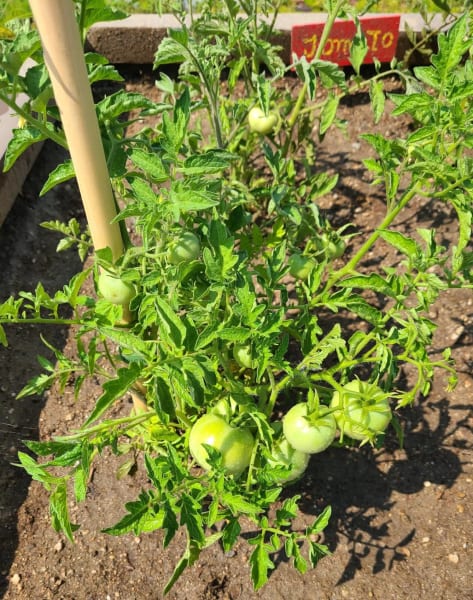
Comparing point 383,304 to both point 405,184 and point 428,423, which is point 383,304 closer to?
point 428,423

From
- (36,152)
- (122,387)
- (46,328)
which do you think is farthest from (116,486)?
(36,152)

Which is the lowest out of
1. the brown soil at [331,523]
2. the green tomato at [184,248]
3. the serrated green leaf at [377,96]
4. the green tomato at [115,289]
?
the brown soil at [331,523]

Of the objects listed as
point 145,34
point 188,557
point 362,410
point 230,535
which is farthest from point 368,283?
point 145,34

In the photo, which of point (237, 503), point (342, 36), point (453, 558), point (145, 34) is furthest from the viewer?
point (145, 34)

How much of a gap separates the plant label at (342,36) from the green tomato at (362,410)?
4.44 ft

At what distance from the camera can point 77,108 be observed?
3.24ft

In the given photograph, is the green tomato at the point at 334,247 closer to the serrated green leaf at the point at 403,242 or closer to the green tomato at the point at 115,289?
the serrated green leaf at the point at 403,242

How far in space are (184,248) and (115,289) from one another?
7.6 inches

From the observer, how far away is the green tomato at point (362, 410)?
45.6 inches

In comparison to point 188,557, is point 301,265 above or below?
above

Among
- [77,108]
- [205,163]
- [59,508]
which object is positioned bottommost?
[59,508]

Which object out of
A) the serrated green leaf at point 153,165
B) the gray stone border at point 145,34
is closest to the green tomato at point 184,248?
the serrated green leaf at point 153,165

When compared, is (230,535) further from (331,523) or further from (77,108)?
(77,108)

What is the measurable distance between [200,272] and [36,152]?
1.49 meters
